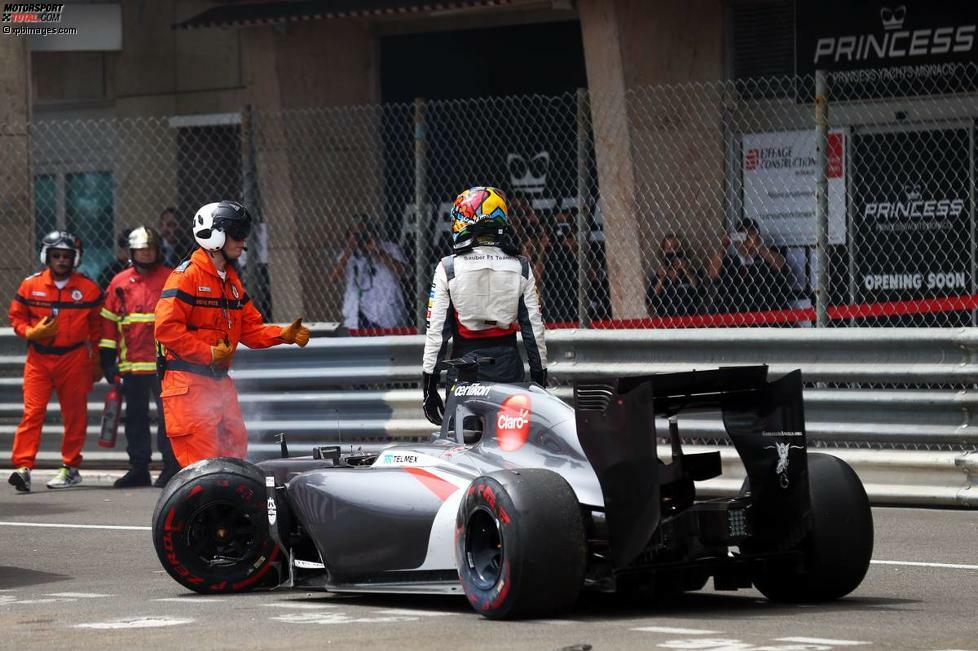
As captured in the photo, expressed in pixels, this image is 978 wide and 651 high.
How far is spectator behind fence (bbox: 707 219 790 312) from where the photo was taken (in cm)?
1370

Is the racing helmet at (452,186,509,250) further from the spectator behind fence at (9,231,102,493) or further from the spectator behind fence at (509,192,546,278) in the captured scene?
the spectator behind fence at (9,231,102,493)

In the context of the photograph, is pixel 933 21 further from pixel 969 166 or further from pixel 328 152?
pixel 328 152

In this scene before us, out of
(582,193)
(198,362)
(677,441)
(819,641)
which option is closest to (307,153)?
(582,193)

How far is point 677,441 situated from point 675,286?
6460mm

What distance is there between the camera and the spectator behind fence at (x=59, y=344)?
13.9 metres

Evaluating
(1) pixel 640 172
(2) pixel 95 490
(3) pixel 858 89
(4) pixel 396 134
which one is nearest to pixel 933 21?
(3) pixel 858 89

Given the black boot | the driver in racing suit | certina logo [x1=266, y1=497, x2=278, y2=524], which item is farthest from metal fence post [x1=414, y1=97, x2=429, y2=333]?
certina logo [x1=266, y1=497, x2=278, y2=524]

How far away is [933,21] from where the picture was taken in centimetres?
1627

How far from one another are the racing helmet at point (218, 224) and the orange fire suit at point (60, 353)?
4.37 metres

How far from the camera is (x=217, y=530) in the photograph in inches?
333

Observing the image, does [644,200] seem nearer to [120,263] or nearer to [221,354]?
[120,263]

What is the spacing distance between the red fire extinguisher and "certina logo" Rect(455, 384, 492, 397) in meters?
6.21

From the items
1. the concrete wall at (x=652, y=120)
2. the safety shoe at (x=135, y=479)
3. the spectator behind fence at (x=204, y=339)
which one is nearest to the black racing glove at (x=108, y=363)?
the safety shoe at (x=135, y=479)

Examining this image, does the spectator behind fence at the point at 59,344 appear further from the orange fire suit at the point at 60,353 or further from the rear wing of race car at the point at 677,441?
the rear wing of race car at the point at 677,441
